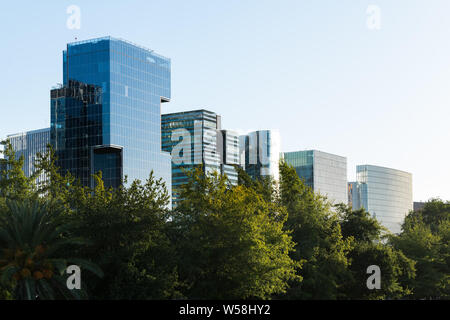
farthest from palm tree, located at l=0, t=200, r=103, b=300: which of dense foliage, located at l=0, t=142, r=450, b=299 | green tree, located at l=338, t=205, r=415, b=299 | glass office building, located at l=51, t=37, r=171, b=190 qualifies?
glass office building, located at l=51, t=37, r=171, b=190

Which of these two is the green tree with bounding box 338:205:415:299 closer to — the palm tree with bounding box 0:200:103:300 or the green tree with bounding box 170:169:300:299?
the green tree with bounding box 170:169:300:299

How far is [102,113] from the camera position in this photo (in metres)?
182

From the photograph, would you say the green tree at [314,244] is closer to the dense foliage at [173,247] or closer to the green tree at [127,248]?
the dense foliage at [173,247]

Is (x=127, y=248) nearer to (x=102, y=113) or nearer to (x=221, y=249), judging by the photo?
(x=221, y=249)

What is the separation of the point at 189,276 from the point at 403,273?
35917 millimetres

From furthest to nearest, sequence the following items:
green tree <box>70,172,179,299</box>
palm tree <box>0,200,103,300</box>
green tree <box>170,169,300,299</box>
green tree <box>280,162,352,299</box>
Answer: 1. green tree <box>280,162,352,299</box>
2. green tree <box>170,169,300,299</box>
3. green tree <box>70,172,179,299</box>
4. palm tree <box>0,200,103,300</box>

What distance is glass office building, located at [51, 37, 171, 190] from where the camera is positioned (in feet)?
598

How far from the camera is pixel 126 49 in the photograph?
188 metres

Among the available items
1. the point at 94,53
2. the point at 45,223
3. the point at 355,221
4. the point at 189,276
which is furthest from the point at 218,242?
the point at 94,53

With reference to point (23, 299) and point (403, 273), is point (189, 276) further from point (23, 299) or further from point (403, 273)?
point (403, 273)

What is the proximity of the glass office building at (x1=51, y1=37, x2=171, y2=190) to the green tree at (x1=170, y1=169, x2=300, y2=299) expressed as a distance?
129 metres

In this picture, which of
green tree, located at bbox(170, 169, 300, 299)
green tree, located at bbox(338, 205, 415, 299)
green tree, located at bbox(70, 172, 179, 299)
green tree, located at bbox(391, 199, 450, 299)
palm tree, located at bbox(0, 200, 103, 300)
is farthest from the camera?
green tree, located at bbox(391, 199, 450, 299)

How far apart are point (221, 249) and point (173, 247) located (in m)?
5.01

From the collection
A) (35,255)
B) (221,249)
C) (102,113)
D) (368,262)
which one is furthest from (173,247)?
(102,113)
